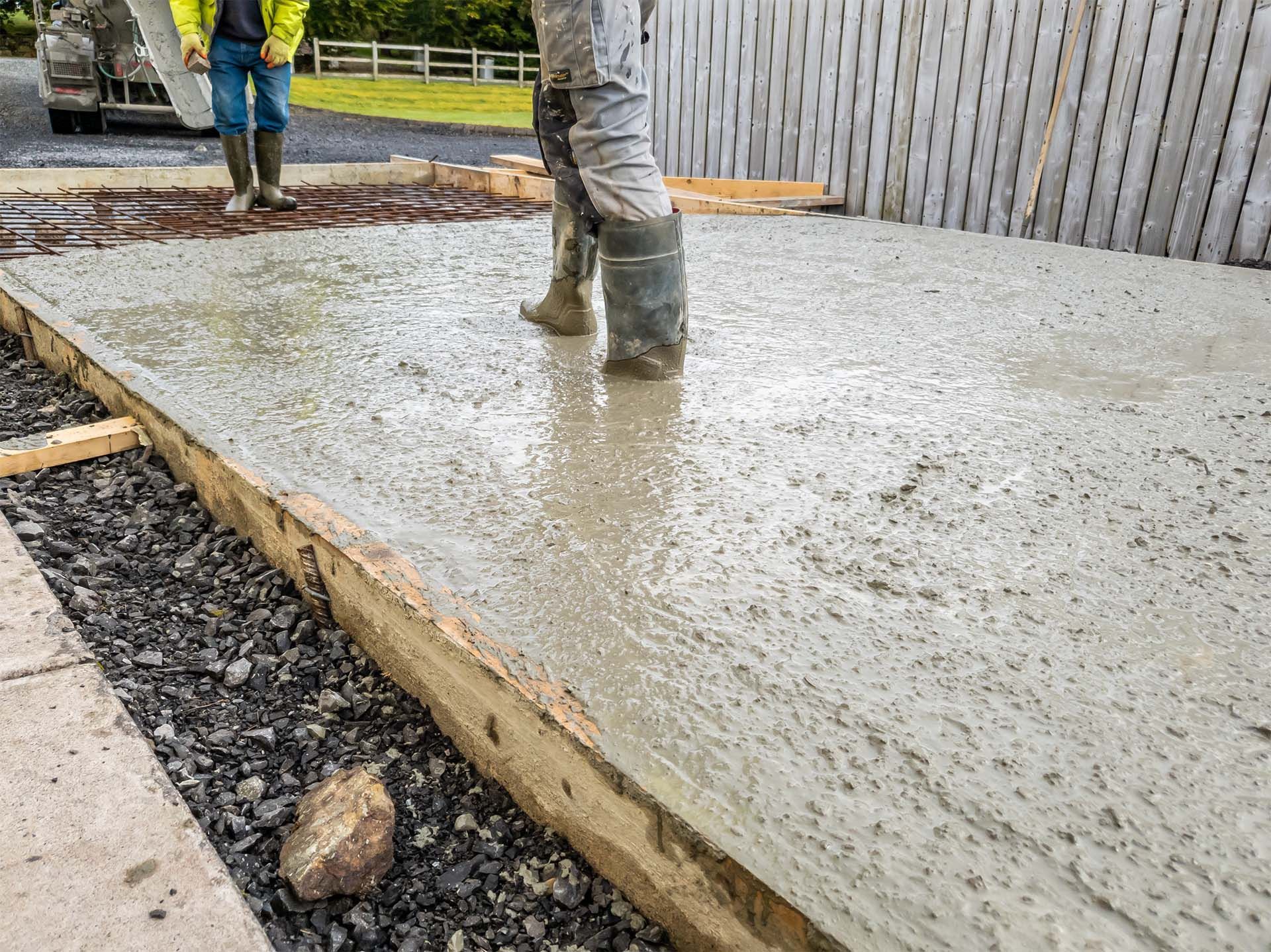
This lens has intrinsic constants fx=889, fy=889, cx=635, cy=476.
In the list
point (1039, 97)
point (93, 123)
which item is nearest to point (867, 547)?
point (1039, 97)

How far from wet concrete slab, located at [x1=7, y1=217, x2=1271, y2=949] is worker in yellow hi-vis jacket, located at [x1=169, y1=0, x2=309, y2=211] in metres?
2.16

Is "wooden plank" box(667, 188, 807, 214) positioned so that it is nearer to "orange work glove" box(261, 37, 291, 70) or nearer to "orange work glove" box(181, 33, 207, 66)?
"orange work glove" box(261, 37, 291, 70)

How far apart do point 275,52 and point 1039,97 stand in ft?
13.6

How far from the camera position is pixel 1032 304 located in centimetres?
310

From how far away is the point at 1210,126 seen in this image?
440 centimetres

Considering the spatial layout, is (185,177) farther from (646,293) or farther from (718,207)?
(646,293)

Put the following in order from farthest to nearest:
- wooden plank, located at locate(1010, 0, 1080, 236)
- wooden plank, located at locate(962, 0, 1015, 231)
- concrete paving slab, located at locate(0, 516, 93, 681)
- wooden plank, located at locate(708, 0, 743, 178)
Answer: wooden plank, located at locate(708, 0, 743, 178) → wooden plank, located at locate(962, 0, 1015, 231) → wooden plank, located at locate(1010, 0, 1080, 236) → concrete paving slab, located at locate(0, 516, 93, 681)

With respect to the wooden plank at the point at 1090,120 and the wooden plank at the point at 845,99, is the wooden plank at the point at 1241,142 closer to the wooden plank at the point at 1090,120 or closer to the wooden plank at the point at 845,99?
the wooden plank at the point at 1090,120

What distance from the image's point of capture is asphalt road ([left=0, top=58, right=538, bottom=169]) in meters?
8.62

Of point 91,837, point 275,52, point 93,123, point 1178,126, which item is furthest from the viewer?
point 93,123

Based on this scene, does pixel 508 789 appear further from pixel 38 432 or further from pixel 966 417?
pixel 38 432

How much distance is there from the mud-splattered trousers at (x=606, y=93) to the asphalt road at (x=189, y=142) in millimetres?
4728

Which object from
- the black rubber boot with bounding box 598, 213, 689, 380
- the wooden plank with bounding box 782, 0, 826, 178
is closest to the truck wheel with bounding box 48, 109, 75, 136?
the wooden plank with bounding box 782, 0, 826, 178

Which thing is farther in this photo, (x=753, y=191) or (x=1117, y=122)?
(x=753, y=191)
